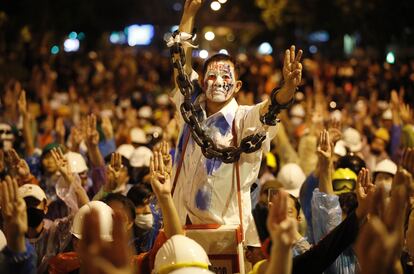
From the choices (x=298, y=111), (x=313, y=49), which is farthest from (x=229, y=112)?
(x=313, y=49)

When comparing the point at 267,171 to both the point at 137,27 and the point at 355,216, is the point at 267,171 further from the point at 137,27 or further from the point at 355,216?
the point at 137,27

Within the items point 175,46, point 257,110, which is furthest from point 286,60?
point 175,46

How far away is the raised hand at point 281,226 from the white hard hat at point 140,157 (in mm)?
6284

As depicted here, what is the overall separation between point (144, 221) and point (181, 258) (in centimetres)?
304

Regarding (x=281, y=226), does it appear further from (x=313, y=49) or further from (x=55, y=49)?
(x=313, y=49)

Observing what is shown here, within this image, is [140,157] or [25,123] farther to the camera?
[25,123]

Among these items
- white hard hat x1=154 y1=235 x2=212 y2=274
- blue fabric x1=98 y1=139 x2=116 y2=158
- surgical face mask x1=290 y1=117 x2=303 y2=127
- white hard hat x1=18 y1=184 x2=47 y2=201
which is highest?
surgical face mask x1=290 y1=117 x2=303 y2=127

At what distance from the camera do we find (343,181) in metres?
9.61

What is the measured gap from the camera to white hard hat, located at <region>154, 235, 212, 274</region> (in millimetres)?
5617

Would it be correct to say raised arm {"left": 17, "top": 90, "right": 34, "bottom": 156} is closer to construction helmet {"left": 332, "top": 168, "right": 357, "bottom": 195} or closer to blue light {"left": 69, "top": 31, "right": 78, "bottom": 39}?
construction helmet {"left": 332, "top": 168, "right": 357, "bottom": 195}

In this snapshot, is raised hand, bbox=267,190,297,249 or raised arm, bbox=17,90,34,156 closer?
raised hand, bbox=267,190,297,249

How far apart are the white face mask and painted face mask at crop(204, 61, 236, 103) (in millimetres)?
1389

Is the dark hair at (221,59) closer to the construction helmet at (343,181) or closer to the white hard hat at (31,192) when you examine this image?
the white hard hat at (31,192)

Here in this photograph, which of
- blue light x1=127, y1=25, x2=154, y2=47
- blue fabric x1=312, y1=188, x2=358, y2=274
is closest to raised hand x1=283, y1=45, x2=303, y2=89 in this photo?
blue fabric x1=312, y1=188, x2=358, y2=274
